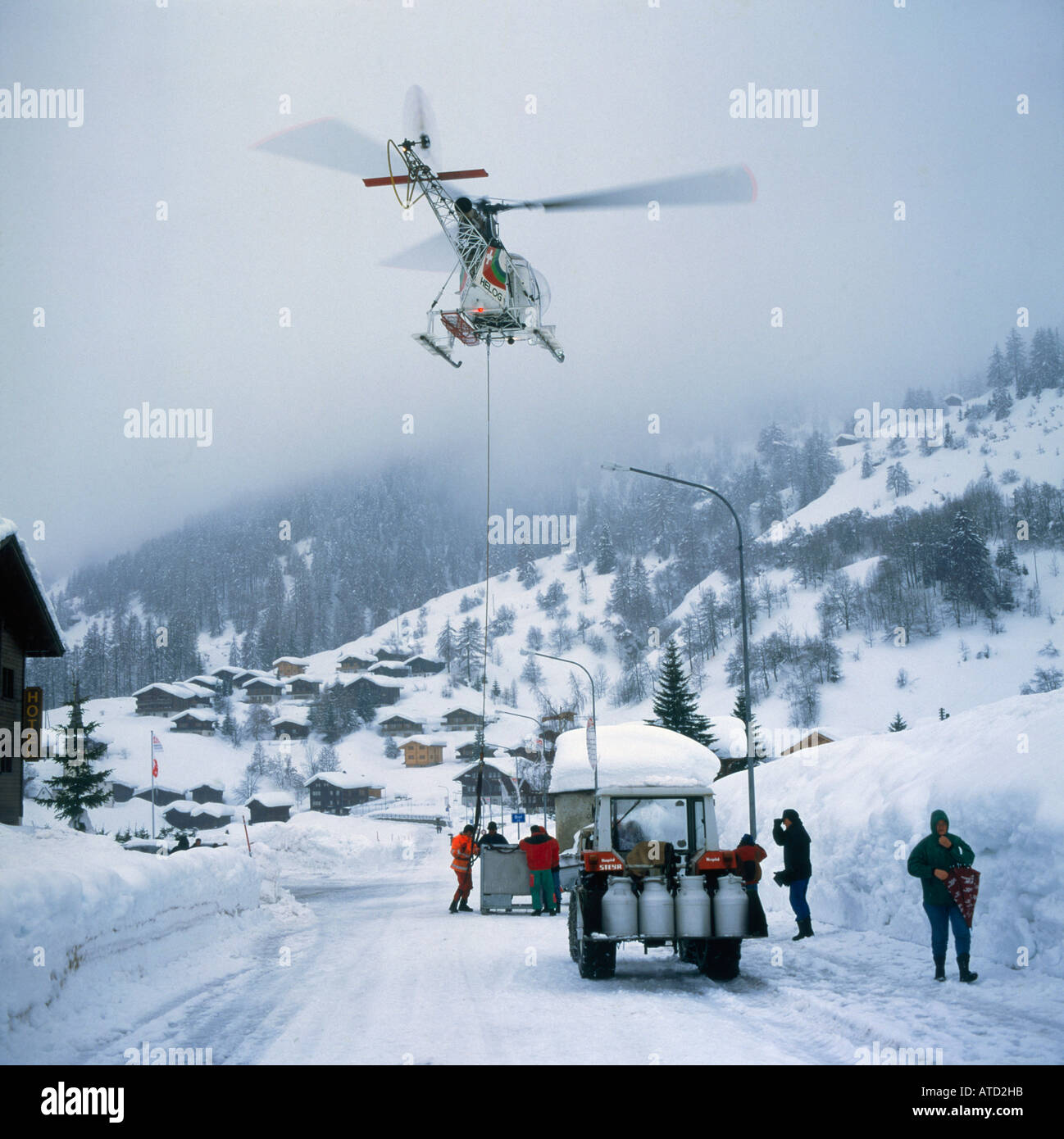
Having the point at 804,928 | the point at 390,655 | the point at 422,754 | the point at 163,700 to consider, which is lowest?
the point at 422,754

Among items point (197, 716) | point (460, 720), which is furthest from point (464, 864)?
point (197, 716)

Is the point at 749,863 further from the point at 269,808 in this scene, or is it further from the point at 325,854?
the point at 269,808

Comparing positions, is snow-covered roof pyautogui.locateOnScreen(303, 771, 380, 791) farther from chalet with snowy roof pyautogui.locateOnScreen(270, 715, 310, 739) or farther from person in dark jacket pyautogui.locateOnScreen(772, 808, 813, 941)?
person in dark jacket pyautogui.locateOnScreen(772, 808, 813, 941)

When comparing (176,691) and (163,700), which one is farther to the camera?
(163,700)

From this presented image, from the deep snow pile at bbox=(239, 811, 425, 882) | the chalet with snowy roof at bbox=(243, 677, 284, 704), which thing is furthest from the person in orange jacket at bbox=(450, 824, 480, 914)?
the chalet with snowy roof at bbox=(243, 677, 284, 704)
